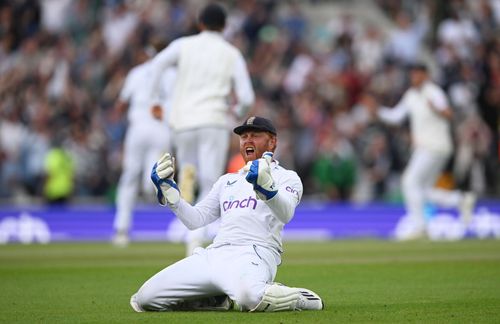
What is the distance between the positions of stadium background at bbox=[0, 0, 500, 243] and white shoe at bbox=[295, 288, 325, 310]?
12827 millimetres

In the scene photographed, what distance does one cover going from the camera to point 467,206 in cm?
1958

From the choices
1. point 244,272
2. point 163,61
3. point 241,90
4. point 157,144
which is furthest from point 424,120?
point 244,272

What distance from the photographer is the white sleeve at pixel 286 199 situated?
7.63m

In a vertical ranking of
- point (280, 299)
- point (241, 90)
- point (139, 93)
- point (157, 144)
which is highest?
point (139, 93)

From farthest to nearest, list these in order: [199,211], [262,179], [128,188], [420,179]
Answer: [420,179]
[128,188]
[199,211]
[262,179]

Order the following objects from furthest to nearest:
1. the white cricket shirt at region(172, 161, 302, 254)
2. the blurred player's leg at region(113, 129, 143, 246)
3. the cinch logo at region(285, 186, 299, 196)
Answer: the blurred player's leg at region(113, 129, 143, 246), the white cricket shirt at region(172, 161, 302, 254), the cinch logo at region(285, 186, 299, 196)

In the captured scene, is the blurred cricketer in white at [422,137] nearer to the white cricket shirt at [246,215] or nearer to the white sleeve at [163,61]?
the white sleeve at [163,61]

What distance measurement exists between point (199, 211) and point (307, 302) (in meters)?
1.08

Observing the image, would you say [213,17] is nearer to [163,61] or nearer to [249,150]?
[163,61]

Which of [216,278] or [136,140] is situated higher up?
[136,140]

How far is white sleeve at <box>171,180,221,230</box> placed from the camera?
814cm

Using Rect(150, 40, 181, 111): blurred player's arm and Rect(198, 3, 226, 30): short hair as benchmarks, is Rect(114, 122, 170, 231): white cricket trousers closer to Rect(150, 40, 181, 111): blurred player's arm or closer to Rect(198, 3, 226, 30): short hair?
Rect(150, 40, 181, 111): blurred player's arm

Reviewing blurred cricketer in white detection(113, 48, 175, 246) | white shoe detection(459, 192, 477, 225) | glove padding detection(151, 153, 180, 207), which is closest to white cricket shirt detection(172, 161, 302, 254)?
glove padding detection(151, 153, 180, 207)

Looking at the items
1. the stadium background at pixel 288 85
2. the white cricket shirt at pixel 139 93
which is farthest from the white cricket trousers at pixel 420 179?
the white cricket shirt at pixel 139 93
